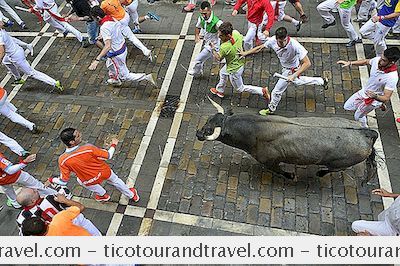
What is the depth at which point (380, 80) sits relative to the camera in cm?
702

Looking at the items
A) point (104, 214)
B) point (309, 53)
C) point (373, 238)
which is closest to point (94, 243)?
point (104, 214)

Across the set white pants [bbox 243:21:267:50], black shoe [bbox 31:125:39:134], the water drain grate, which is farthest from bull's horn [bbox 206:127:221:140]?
black shoe [bbox 31:125:39:134]

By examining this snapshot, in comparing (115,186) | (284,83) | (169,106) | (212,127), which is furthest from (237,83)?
(115,186)

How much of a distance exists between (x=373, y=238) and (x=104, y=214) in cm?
482

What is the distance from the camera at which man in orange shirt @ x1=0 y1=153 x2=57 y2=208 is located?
637 cm

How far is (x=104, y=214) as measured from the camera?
721 cm

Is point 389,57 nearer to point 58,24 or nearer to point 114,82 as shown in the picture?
point 114,82

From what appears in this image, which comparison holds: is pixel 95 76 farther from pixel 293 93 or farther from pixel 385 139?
pixel 385 139

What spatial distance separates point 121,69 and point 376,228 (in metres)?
6.65

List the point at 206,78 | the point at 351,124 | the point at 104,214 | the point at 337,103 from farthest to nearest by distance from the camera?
the point at 206,78 → the point at 337,103 → the point at 104,214 → the point at 351,124

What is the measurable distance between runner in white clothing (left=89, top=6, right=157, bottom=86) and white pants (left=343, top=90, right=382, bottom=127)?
484 cm

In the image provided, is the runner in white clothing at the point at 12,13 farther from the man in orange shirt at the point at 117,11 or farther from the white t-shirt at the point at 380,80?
the white t-shirt at the point at 380,80

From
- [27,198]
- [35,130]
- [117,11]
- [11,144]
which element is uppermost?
[117,11]

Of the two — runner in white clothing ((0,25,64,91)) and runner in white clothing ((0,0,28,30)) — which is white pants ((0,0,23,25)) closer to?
runner in white clothing ((0,0,28,30))
